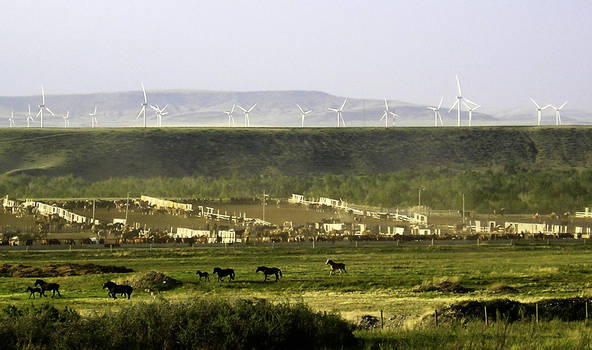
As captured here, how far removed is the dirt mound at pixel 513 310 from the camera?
27562 millimetres

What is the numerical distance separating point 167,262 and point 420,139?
141151 millimetres

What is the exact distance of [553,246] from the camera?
6800 centimetres

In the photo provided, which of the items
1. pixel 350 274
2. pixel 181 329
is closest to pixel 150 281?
pixel 350 274

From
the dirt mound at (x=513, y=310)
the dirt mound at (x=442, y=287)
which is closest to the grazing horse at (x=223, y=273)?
the dirt mound at (x=442, y=287)

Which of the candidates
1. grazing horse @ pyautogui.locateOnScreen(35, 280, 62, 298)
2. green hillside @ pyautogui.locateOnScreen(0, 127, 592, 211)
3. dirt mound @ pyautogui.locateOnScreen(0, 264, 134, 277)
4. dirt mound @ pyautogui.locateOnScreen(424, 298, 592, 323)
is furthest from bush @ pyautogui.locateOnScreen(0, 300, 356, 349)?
green hillside @ pyautogui.locateOnScreen(0, 127, 592, 211)

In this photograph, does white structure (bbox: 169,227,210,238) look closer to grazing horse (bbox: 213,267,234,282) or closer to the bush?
grazing horse (bbox: 213,267,234,282)

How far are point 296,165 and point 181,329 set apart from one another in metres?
158

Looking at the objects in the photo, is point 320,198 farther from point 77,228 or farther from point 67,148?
point 67,148

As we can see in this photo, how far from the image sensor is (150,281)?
135 feet

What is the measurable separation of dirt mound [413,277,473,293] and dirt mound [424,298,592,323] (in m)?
8.74

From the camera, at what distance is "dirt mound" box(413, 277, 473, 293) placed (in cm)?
3925

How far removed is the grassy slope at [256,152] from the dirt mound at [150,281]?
11958 cm

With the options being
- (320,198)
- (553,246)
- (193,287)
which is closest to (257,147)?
(320,198)

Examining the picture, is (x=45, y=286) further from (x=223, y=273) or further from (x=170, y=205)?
(x=170, y=205)
